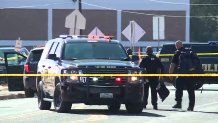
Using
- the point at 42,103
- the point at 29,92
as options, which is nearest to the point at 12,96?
the point at 29,92

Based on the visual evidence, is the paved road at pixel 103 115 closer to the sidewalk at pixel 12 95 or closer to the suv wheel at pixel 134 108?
the suv wheel at pixel 134 108

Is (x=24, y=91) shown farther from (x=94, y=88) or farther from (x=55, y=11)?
(x=55, y=11)

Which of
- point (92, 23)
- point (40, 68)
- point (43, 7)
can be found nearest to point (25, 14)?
point (43, 7)

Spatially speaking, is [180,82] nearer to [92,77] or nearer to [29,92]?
[92,77]

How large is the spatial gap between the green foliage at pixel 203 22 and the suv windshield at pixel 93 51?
100385 mm

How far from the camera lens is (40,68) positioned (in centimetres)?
1884

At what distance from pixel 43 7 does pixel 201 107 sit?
204 feet

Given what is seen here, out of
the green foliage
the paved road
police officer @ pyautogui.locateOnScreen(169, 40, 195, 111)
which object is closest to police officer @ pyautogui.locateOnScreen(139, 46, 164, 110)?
the paved road

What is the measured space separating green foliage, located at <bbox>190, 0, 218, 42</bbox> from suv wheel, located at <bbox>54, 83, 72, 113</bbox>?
333 ft

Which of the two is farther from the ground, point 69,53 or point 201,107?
point 69,53

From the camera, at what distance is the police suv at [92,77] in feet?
53.1

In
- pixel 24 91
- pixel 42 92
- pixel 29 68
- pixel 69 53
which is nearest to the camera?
pixel 69 53

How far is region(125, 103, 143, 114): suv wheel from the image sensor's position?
16.9 meters

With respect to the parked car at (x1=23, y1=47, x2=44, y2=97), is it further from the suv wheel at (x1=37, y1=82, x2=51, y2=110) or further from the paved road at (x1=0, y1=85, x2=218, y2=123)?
the suv wheel at (x1=37, y1=82, x2=51, y2=110)
